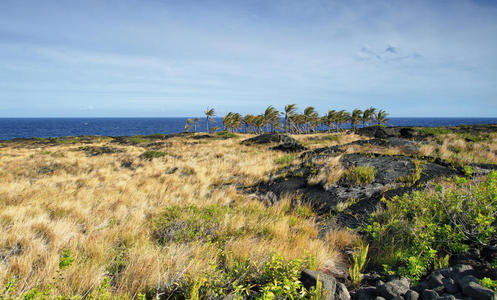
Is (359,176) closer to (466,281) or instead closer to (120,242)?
(466,281)

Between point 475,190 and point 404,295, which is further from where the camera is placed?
point 475,190

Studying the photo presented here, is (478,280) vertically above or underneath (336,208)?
above

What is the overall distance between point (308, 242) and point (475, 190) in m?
2.90

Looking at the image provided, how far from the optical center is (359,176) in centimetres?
748

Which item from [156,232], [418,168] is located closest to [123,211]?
[156,232]

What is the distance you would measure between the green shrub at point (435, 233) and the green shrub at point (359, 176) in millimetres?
2850

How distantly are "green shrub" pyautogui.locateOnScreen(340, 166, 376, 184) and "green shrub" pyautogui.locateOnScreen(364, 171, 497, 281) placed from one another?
285cm

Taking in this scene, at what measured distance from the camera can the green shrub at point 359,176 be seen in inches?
287

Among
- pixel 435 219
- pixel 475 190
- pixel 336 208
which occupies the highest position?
pixel 475 190

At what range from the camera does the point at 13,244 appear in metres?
3.69

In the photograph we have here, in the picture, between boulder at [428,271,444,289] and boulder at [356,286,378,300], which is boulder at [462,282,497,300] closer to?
boulder at [428,271,444,289]

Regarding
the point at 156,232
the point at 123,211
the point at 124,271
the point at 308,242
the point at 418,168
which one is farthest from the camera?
the point at 418,168

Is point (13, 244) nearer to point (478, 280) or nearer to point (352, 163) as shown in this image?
point (478, 280)

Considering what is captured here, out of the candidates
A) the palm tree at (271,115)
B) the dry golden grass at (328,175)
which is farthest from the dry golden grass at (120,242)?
the palm tree at (271,115)
